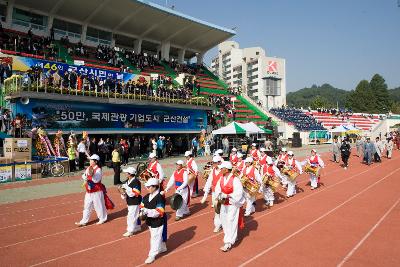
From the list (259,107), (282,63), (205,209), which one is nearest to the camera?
(205,209)

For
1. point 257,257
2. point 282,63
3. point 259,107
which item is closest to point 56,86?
point 257,257

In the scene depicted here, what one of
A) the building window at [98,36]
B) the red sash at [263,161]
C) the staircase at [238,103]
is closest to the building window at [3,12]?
the building window at [98,36]

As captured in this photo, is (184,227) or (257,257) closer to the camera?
(257,257)

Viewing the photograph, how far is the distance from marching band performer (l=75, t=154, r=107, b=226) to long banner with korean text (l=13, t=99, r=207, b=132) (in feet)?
41.9

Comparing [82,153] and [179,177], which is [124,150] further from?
[179,177]

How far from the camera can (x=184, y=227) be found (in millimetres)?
9672

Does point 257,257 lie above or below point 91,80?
below

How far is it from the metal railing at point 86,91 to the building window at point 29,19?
14.5m

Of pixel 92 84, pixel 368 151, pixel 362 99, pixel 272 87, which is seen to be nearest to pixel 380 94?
pixel 362 99

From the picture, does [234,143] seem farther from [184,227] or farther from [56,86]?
[184,227]

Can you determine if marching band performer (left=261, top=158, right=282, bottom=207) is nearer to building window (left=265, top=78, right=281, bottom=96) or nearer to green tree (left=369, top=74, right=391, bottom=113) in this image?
building window (left=265, top=78, right=281, bottom=96)

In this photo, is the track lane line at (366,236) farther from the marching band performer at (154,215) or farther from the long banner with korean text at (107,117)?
the long banner with korean text at (107,117)

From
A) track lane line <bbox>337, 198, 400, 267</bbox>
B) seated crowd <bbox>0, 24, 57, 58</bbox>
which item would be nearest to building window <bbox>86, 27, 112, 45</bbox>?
seated crowd <bbox>0, 24, 57, 58</bbox>

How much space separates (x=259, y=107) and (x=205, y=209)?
3234cm
